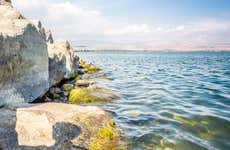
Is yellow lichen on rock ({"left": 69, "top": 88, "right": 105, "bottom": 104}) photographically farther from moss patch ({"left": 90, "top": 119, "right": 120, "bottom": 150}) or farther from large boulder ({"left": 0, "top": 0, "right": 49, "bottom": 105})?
moss patch ({"left": 90, "top": 119, "right": 120, "bottom": 150})

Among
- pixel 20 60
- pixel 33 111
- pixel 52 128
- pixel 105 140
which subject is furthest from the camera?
pixel 20 60

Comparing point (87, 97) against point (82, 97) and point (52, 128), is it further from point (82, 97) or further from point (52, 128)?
point (52, 128)

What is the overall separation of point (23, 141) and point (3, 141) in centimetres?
49

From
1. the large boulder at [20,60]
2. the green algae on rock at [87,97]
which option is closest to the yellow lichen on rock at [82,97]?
the green algae on rock at [87,97]

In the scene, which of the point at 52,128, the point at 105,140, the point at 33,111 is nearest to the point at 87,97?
the point at 33,111

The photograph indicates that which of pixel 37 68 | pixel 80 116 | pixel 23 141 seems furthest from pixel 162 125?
pixel 37 68

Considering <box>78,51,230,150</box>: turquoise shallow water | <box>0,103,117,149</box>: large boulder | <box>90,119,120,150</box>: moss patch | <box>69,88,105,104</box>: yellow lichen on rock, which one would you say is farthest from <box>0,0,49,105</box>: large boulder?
<box>78,51,230,150</box>: turquoise shallow water

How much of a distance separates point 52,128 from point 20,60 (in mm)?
3940

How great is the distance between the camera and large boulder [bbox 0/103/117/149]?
5801 millimetres

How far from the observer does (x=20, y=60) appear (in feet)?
29.3

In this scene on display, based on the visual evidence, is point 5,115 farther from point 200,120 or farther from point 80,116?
point 200,120

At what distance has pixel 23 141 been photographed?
5.76 m

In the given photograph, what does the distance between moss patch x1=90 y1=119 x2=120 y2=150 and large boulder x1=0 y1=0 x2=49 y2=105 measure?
3.70 metres

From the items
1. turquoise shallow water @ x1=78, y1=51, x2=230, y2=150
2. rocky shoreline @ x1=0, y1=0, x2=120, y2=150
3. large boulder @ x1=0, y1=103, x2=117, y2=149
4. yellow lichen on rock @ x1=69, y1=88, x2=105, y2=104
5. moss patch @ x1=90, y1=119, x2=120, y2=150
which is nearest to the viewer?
large boulder @ x1=0, y1=103, x2=117, y2=149
